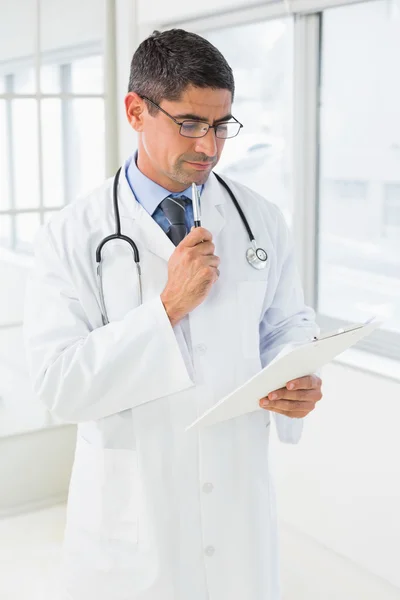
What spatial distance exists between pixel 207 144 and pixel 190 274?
232mm

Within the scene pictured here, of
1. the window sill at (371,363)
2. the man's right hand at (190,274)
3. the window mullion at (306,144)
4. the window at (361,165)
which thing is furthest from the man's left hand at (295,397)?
the window mullion at (306,144)

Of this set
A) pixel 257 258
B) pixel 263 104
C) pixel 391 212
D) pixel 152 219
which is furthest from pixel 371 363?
pixel 152 219

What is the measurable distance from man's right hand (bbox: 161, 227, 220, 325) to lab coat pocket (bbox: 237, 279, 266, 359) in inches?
5.9

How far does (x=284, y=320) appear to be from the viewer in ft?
5.30

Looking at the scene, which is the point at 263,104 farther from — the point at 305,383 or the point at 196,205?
the point at 305,383

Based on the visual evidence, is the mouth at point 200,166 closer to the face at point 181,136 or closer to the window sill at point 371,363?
the face at point 181,136

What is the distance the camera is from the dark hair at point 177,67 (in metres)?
1.40

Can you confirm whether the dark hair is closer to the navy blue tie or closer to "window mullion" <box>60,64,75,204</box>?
the navy blue tie

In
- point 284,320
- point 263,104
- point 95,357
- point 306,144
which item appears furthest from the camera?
point 263,104

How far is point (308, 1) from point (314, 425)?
4.38 ft

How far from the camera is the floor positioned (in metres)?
2.52

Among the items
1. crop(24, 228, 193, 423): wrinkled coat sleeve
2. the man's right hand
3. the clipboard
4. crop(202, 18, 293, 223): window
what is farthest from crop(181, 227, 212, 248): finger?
crop(202, 18, 293, 223): window

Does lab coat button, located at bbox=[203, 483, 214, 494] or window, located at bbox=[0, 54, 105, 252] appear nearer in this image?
lab coat button, located at bbox=[203, 483, 214, 494]

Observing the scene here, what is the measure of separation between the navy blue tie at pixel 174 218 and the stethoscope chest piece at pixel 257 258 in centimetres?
13
